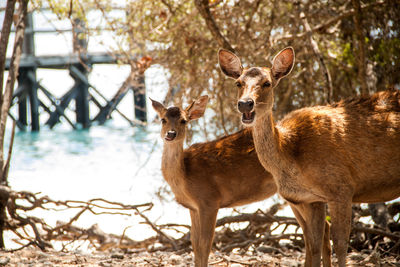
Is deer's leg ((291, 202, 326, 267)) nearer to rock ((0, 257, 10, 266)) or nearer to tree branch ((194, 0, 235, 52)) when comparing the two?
tree branch ((194, 0, 235, 52))

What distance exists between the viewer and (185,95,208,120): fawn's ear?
534 cm

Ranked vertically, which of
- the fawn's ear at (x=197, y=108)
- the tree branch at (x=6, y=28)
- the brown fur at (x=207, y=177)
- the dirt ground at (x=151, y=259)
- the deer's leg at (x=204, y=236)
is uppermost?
the tree branch at (x=6, y=28)

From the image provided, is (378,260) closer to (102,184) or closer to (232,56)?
(232,56)

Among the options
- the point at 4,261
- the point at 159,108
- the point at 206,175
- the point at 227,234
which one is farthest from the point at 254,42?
the point at 4,261

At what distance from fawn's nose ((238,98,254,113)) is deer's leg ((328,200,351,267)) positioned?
103 cm

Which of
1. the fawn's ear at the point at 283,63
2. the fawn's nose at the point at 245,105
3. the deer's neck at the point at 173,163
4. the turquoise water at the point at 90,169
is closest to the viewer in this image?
the fawn's nose at the point at 245,105

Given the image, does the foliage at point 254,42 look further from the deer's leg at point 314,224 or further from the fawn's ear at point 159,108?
the deer's leg at point 314,224

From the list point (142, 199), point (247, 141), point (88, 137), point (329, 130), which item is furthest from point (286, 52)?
point (88, 137)

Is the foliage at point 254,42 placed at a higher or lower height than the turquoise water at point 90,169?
higher

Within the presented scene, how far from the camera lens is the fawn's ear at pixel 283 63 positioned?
4398mm

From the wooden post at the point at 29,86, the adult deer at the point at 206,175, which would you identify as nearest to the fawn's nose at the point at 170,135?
the adult deer at the point at 206,175

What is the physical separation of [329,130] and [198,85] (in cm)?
372

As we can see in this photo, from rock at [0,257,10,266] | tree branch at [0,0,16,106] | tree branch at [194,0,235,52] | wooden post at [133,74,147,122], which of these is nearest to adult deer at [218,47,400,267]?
tree branch at [194,0,235,52]

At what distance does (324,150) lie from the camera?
441 centimetres
